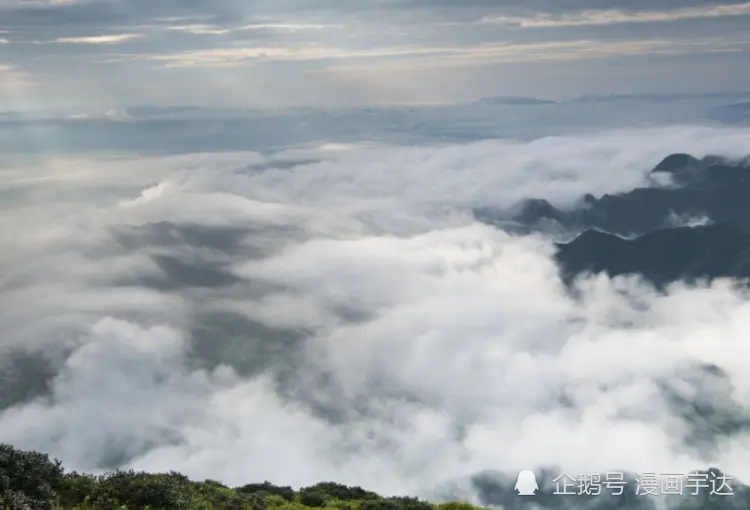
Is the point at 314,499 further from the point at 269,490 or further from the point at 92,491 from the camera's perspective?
the point at 92,491

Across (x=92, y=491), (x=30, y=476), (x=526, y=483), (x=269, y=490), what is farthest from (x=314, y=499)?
(x=30, y=476)

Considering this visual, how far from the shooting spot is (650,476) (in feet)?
123

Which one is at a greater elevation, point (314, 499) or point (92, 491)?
point (314, 499)

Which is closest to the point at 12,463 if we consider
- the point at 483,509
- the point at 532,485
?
the point at 483,509

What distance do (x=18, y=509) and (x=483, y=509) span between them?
1325 cm

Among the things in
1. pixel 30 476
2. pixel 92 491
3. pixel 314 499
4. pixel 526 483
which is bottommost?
pixel 92 491

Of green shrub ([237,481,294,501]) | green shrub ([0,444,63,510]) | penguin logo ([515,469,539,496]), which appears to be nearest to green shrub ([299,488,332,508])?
green shrub ([237,481,294,501])

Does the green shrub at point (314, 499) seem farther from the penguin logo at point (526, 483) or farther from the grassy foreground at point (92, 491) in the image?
the penguin logo at point (526, 483)

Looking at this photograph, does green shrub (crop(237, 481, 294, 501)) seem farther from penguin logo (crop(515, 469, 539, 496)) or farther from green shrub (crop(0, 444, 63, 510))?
penguin logo (crop(515, 469, 539, 496))

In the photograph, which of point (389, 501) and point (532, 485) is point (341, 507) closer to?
point (389, 501)

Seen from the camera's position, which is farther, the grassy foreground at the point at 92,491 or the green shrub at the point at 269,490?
the green shrub at the point at 269,490

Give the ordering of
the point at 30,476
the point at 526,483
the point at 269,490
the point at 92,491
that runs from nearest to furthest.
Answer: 1. the point at 30,476
2. the point at 92,491
3. the point at 269,490
4. the point at 526,483

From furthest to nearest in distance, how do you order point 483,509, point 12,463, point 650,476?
point 650,476 → point 483,509 → point 12,463

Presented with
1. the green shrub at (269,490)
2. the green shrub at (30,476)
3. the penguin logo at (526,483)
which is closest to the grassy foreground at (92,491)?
the green shrub at (30,476)
